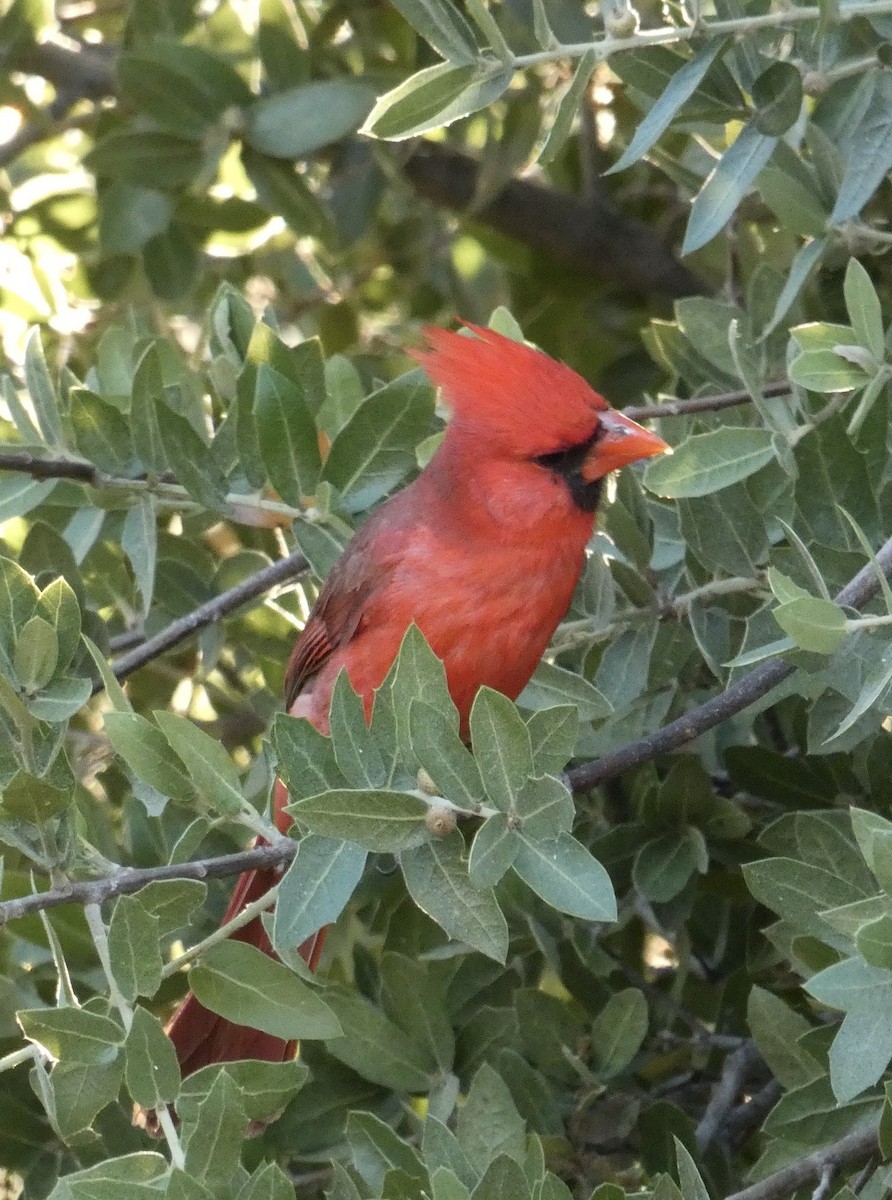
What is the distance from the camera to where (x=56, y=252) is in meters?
3.44

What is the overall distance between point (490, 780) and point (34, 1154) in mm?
1014

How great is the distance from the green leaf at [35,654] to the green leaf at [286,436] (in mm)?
552

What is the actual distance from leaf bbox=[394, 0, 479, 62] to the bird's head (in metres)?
0.55

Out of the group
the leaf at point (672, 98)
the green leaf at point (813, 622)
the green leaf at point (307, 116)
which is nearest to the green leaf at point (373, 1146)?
the green leaf at point (813, 622)

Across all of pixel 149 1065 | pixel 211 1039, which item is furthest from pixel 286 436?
pixel 149 1065

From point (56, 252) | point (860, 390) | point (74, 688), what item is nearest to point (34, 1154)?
point (74, 688)

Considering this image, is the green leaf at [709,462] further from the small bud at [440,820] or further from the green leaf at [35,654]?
the green leaf at [35,654]

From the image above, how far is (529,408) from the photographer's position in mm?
2533

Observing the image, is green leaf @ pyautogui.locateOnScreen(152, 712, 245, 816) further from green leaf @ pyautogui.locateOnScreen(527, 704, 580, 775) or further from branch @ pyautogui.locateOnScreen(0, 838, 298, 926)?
green leaf @ pyautogui.locateOnScreen(527, 704, 580, 775)

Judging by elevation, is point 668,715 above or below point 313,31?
below

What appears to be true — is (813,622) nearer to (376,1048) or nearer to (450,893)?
(450,893)

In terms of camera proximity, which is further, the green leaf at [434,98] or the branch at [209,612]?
the branch at [209,612]

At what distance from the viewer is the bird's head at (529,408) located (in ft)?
8.13

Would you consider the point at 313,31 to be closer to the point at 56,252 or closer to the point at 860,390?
the point at 56,252
